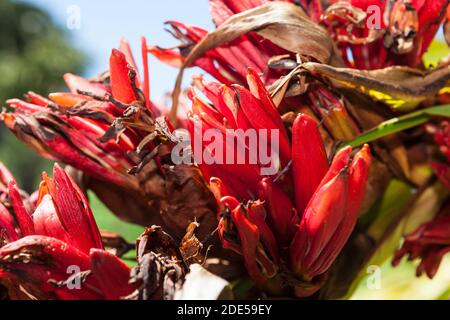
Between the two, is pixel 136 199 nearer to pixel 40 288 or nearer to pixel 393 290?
pixel 40 288

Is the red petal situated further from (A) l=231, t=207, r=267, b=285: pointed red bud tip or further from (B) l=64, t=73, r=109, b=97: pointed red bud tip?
(B) l=64, t=73, r=109, b=97: pointed red bud tip

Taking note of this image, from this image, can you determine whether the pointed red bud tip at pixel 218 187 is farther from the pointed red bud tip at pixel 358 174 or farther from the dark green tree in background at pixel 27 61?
the dark green tree in background at pixel 27 61

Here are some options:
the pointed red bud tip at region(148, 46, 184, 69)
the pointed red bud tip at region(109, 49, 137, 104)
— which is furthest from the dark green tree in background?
the pointed red bud tip at region(109, 49, 137, 104)

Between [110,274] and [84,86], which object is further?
[84,86]

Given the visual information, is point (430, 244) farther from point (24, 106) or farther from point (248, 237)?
point (24, 106)

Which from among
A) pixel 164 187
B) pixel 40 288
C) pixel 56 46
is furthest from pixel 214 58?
pixel 56 46

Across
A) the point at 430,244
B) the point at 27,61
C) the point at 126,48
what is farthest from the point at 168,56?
the point at 27,61
